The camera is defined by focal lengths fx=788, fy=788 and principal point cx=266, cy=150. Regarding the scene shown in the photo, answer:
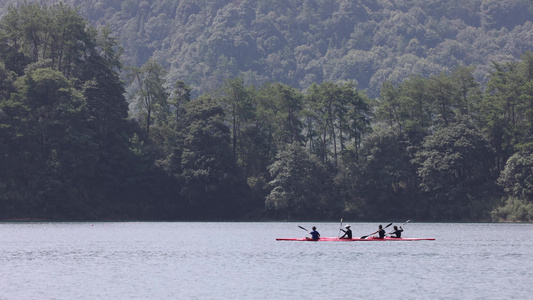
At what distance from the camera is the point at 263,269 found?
132 ft

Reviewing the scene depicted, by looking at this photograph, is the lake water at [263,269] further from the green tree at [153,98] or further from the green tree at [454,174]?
the green tree at [153,98]

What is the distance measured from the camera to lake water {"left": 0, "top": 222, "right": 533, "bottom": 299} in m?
32.1

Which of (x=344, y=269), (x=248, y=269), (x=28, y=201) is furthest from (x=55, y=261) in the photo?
(x=28, y=201)

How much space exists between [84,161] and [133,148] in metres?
8.50

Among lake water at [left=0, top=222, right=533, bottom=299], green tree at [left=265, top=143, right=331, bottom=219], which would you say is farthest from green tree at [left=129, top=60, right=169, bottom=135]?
lake water at [left=0, top=222, right=533, bottom=299]

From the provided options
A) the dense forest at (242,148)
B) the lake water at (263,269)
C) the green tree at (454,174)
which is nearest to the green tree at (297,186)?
the dense forest at (242,148)

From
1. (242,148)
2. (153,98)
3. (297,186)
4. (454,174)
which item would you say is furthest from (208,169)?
(454,174)

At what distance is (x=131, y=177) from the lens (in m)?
108

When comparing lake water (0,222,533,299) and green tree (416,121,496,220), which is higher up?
green tree (416,121,496,220)

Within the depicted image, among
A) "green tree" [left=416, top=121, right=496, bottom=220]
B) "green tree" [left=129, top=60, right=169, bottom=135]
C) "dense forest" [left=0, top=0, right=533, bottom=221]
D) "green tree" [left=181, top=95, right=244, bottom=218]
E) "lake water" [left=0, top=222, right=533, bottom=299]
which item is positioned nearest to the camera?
"lake water" [left=0, top=222, right=533, bottom=299]

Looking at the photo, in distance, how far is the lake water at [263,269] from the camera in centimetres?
3212

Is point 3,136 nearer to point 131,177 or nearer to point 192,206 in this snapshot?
point 131,177

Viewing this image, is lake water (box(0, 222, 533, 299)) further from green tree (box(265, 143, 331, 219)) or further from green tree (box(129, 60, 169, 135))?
green tree (box(129, 60, 169, 135))

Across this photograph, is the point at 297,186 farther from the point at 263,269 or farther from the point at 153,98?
the point at 263,269
